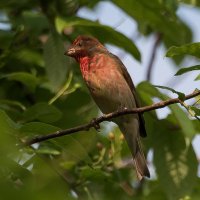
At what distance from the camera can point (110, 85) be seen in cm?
605

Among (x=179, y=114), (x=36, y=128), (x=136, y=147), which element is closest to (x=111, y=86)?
(x=136, y=147)

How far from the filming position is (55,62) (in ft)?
17.5

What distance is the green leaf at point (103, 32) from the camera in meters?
5.03

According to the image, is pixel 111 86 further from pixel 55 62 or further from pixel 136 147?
pixel 55 62

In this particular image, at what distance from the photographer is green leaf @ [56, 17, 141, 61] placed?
16.5ft

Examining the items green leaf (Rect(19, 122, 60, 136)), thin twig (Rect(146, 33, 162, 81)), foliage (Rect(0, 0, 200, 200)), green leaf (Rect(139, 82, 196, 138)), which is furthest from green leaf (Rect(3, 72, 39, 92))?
thin twig (Rect(146, 33, 162, 81))

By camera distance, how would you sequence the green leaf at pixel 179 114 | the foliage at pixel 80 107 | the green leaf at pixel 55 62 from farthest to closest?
the green leaf at pixel 55 62 < the foliage at pixel 80 107 < the green leaf at pixel 179 114

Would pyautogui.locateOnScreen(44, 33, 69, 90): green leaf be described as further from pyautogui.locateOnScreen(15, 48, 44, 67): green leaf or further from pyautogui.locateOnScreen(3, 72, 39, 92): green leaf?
pyautogui.locateOnScreen(15, 48, 44, 67): green leaf

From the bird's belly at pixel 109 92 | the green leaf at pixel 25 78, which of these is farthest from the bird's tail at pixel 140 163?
the green leaf at pixel 25 78

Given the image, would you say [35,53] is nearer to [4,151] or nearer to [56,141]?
[56,141]

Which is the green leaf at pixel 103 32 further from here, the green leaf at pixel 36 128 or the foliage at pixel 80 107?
the green leaf at pixel 36 128

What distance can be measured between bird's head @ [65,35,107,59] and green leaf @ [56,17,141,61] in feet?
1.90

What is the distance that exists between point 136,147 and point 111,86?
30.4 inches

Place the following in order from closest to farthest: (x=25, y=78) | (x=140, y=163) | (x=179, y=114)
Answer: (x=179, y=114) < (x=25, y=78) < (x=140, y=163)
